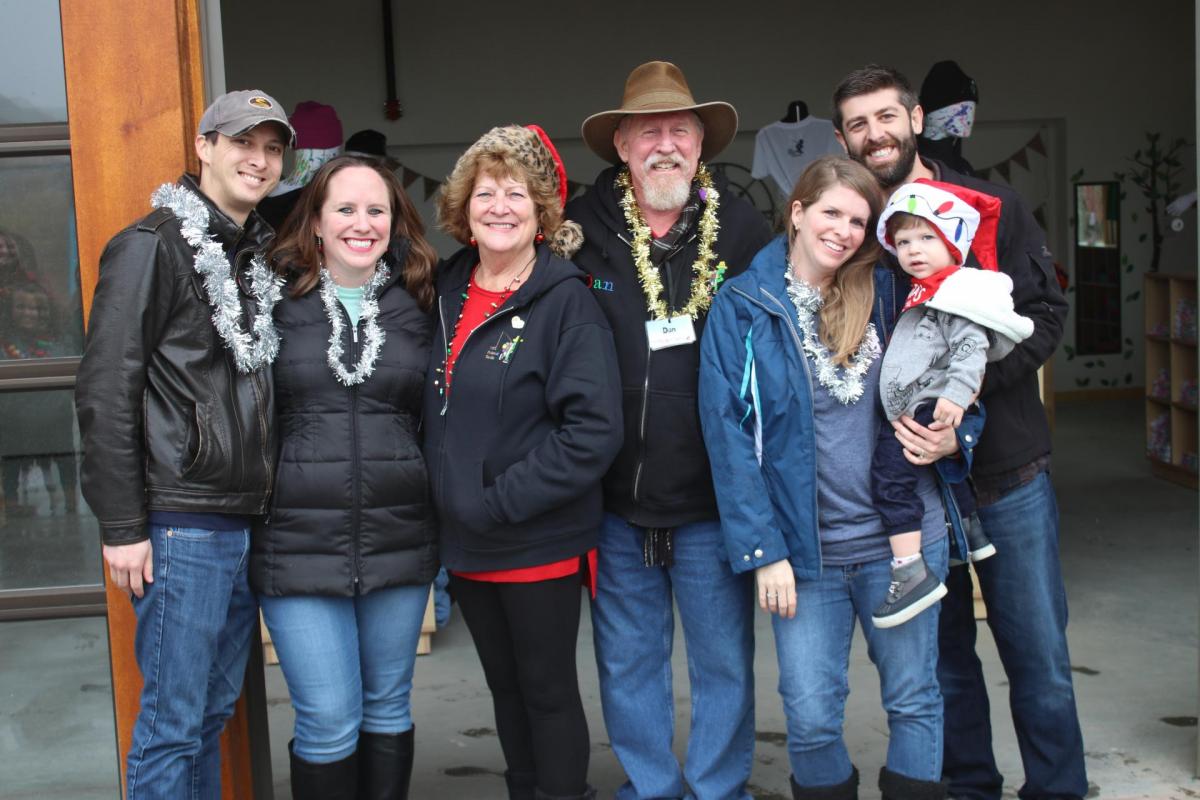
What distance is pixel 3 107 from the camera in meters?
2.83

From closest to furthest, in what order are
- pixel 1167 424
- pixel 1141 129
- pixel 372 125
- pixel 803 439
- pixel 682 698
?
pixel 803 439, pixel 682 698, pixel 1167 424, pixel 372 125, pixel 1141 129

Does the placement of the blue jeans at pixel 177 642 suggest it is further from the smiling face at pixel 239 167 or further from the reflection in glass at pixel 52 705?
the smiling face at pixel 239 167

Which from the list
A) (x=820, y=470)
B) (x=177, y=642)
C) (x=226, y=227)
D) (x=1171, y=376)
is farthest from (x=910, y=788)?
(x=1171, y=376)

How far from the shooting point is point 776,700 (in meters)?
4.35

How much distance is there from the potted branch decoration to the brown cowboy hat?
32.3ft

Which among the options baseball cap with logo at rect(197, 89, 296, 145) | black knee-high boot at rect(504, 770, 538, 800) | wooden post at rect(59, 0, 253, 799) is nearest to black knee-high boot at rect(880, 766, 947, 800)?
black knee-high boot at rect(504, 770, 538, 800)

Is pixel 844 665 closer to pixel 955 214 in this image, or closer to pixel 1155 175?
pixel 955 214

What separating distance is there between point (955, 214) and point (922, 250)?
0.10 metres

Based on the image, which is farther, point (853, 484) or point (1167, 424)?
point (1167, 424)

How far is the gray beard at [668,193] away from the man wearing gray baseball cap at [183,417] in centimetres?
88

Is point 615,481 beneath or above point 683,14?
beneath

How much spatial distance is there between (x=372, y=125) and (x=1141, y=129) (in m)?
7.24

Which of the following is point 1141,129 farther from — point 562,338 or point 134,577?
point 134,577

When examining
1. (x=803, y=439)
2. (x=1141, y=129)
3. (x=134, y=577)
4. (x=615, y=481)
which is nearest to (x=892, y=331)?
(x=803, y=439)
